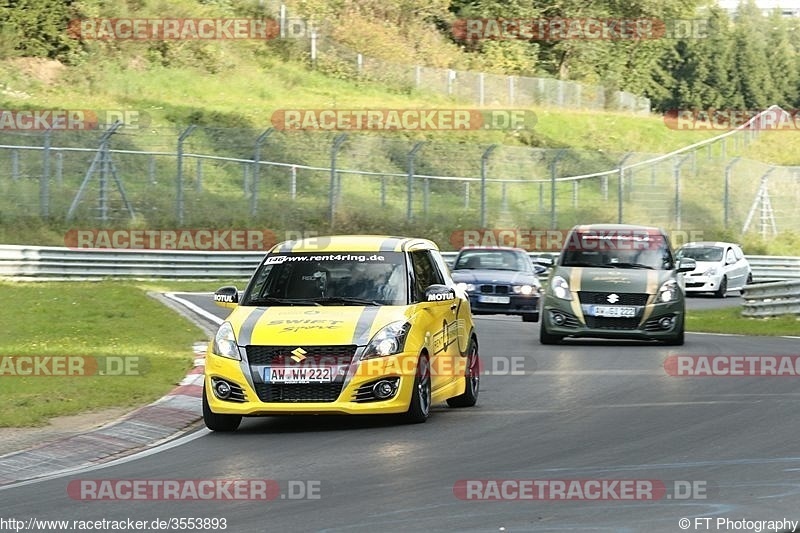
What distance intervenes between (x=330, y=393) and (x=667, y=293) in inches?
379

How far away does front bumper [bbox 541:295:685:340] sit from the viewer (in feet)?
68.3

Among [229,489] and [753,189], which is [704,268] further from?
[229,489]

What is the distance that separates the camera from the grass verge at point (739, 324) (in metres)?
25.6

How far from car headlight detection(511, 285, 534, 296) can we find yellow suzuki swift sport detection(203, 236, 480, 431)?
1325 cm

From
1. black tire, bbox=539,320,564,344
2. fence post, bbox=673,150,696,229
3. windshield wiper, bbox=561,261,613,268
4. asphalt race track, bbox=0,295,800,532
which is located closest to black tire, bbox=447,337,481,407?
asphalt race track, bbox=0,295,800,532

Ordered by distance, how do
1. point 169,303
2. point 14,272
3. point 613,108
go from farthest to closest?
point 613,108 < point 14,272 < point 169,303

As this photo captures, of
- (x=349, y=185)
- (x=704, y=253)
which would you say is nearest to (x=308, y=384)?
(x=704, y=253)

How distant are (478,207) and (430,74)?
21.5 metres

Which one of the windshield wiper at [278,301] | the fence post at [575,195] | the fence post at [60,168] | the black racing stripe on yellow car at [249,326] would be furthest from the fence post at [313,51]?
the black racing stripe on yellow car at [249,326]

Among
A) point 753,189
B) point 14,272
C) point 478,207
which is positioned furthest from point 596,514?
point 753,189

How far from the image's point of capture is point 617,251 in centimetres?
2184

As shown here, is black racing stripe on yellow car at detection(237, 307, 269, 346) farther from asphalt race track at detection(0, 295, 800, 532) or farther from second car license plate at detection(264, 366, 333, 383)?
asphalt race track at detection(0, 295, 800, 532)

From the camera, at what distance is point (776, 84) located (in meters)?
111

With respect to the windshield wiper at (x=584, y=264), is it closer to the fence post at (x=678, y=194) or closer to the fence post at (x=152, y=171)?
the fence post at (x=152, y=171)
